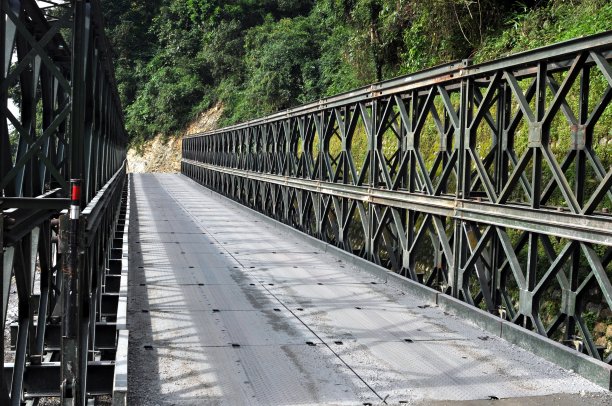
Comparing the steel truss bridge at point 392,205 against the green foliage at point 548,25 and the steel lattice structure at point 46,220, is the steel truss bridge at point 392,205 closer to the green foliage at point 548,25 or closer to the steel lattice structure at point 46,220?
the steel lattice structure at point 46,220

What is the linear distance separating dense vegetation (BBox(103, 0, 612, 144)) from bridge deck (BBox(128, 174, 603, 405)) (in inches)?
268

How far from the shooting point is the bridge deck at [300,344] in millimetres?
5203

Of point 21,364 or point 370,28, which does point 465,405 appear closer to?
point 21,364

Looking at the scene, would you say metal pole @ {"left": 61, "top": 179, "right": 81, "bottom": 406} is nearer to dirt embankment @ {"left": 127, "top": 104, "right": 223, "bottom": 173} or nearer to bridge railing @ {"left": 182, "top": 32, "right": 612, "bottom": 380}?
bridge railing @ {"left": 182, "top": 32, "right": 612, "bottom": 380}

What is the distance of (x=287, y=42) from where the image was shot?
3869cm

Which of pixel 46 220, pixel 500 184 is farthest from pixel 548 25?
pixel 46 220

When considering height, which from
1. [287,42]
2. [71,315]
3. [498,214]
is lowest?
[71,315]

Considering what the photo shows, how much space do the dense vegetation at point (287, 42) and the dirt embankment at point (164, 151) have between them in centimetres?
100

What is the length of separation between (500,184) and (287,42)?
32.3 metres

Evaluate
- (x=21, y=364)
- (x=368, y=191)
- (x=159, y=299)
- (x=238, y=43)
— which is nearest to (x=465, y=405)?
(x=21, y=364)

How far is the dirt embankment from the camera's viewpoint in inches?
2066

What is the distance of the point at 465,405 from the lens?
16.2 ft

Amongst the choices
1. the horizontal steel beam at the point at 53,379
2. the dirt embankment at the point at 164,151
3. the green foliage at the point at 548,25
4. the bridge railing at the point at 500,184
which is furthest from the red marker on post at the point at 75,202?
the dirt embankment at the point at 164,151

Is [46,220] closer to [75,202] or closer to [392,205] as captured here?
[75,202]
